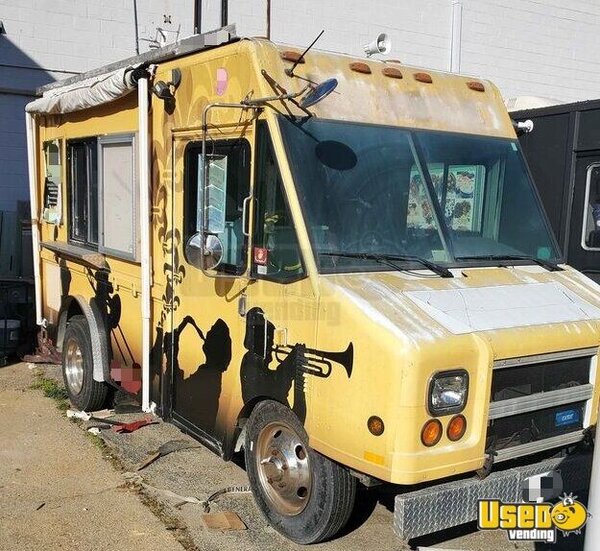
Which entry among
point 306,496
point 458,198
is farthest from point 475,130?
point 306,496

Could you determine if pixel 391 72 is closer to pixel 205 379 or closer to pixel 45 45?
pixel 205 379

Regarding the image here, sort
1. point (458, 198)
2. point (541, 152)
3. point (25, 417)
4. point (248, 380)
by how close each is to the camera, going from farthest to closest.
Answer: point (541, 152), point (25, 417), point (458, 198), point (248, 380)

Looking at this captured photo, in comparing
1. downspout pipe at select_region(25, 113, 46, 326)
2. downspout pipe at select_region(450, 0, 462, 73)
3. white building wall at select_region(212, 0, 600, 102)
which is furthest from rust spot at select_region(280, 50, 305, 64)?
downspout pipe at select_region(450, 0, 462, 73)

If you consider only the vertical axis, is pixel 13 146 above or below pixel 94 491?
above

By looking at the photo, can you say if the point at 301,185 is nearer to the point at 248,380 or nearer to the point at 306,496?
the point at 248,380

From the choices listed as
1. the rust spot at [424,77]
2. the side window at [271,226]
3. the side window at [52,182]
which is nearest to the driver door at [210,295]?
the side window at [271,226]

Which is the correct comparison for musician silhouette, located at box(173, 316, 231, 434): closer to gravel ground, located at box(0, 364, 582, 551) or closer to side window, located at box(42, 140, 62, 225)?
gravel ground, located at box(0, 364, 582, 551)

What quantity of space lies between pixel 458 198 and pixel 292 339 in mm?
1447

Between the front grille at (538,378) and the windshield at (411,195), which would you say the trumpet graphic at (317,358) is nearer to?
the windshield at (411,195)

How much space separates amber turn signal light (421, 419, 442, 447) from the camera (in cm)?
306

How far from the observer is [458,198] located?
4230mm

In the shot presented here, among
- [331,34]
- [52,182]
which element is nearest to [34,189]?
[52,182]

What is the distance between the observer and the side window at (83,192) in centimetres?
566

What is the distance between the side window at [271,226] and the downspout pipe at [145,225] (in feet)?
4.04
